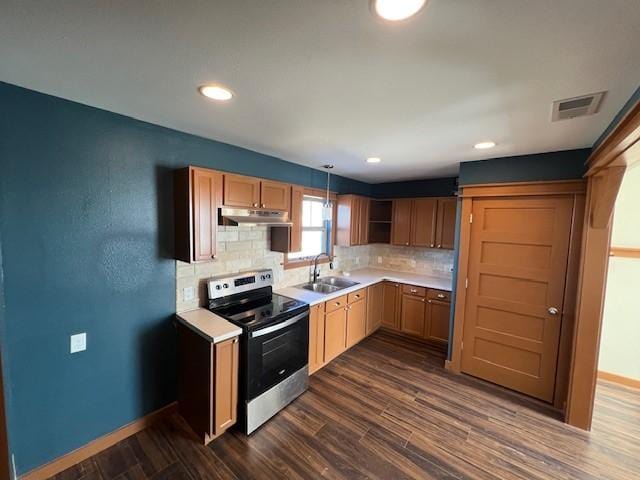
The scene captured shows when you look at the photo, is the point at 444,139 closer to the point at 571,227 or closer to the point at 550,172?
the point at 550,172

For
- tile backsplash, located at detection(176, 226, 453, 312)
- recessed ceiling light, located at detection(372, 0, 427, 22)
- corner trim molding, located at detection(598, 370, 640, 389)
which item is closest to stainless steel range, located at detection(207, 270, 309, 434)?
tile backsplash, located at detection(176, 226, 453, 312)

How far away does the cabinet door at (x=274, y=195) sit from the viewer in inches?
101

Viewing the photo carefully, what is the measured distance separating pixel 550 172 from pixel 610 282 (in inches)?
62.6

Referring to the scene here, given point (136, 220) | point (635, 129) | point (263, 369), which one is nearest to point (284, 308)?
point (263, 369)

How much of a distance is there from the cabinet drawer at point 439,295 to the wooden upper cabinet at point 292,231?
2011 mm

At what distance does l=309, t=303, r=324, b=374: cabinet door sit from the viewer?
2.85 meters

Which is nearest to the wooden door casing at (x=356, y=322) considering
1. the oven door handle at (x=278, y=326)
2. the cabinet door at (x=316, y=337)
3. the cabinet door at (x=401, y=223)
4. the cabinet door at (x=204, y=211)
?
the cabinet door at (x=316, y=337)

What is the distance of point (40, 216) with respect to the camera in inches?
63.9

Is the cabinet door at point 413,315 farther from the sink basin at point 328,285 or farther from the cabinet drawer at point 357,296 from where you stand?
the sink basin at point 328,285

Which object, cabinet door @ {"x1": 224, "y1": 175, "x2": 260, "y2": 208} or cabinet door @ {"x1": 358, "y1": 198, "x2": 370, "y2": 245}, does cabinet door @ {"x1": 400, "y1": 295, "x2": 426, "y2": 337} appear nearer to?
cabinet door @ {"x1": 358, "y1": 198, "x2": 370, "y2": 245}

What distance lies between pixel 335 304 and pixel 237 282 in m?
1.19

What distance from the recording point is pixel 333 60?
3.81 ft

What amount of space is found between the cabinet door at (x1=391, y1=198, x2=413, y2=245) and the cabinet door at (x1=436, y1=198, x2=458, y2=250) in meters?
0.45

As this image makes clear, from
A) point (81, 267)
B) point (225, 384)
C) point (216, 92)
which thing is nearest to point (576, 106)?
point (216, 92)
